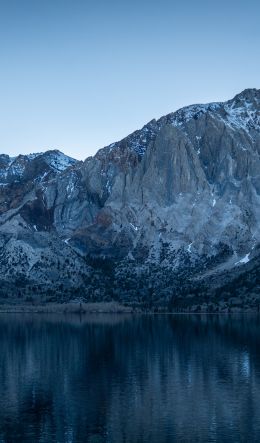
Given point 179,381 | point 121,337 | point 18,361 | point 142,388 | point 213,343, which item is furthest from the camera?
point 121,337

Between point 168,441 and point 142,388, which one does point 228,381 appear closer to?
point 142,388

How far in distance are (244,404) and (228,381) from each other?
63.0ft

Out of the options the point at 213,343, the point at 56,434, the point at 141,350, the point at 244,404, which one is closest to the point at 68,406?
the point at 56,434

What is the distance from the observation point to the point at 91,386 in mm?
101250

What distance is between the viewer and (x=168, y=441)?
67.2m

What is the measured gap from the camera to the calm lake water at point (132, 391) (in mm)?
71875

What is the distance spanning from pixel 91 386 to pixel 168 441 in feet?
116

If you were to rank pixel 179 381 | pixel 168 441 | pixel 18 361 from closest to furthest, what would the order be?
pixel 168 441 → pixel 179 381 → pixel 18 361

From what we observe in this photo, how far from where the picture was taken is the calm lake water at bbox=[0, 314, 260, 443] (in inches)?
2830

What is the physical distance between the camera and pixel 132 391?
315 feet

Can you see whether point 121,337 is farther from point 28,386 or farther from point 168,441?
point 168,441

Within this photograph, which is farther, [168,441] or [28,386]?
[28,386]

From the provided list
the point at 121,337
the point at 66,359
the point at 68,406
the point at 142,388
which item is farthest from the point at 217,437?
the point at 121,337

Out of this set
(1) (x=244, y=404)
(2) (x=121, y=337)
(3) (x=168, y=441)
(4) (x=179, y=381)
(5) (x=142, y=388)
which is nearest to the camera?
(3) (x=168, y=441)
